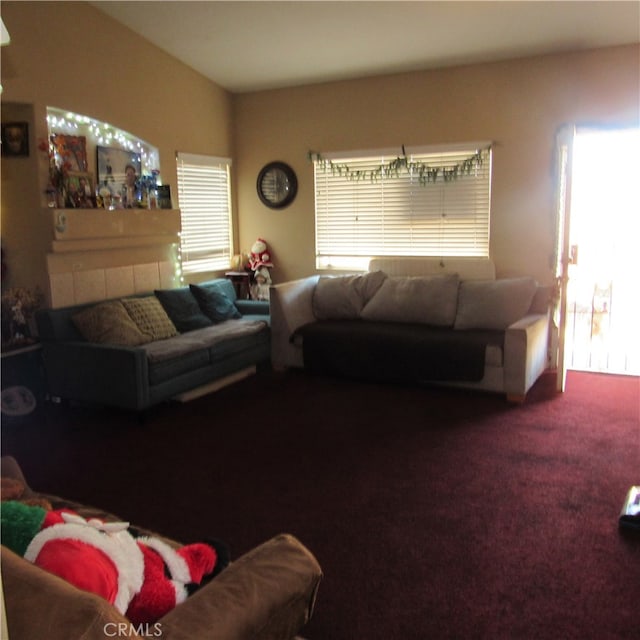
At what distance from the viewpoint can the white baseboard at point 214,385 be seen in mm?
4762

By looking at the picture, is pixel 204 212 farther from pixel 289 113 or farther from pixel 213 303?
pixel 289 113

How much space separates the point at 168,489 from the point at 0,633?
8.96 feet

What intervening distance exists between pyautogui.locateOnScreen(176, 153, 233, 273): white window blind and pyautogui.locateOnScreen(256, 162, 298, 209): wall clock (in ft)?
1.19

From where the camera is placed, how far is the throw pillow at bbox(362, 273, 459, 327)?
5.27m

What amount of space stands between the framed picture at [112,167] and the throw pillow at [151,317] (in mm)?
908

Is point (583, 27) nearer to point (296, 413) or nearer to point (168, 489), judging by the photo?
point (296, 413)

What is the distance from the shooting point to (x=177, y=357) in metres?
4.53

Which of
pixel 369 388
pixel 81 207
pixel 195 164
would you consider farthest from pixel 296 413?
pixel 195 164

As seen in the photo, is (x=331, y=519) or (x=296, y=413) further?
(x=296, y=413)

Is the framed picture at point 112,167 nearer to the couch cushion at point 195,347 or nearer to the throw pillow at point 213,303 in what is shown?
the throw pillow at point 213,303

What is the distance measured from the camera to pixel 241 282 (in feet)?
21.2

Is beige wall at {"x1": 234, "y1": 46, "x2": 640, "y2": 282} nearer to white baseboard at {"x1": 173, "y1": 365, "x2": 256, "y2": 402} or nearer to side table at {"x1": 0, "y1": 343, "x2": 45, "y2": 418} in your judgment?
white baseboard at {"x1": 173, "y1": 365, "x2": 256, "y2": 402}

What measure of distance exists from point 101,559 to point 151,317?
3729 millimetres

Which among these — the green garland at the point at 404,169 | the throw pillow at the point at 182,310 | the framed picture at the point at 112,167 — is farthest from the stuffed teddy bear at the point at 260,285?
the framed picture at the point at 112,167
